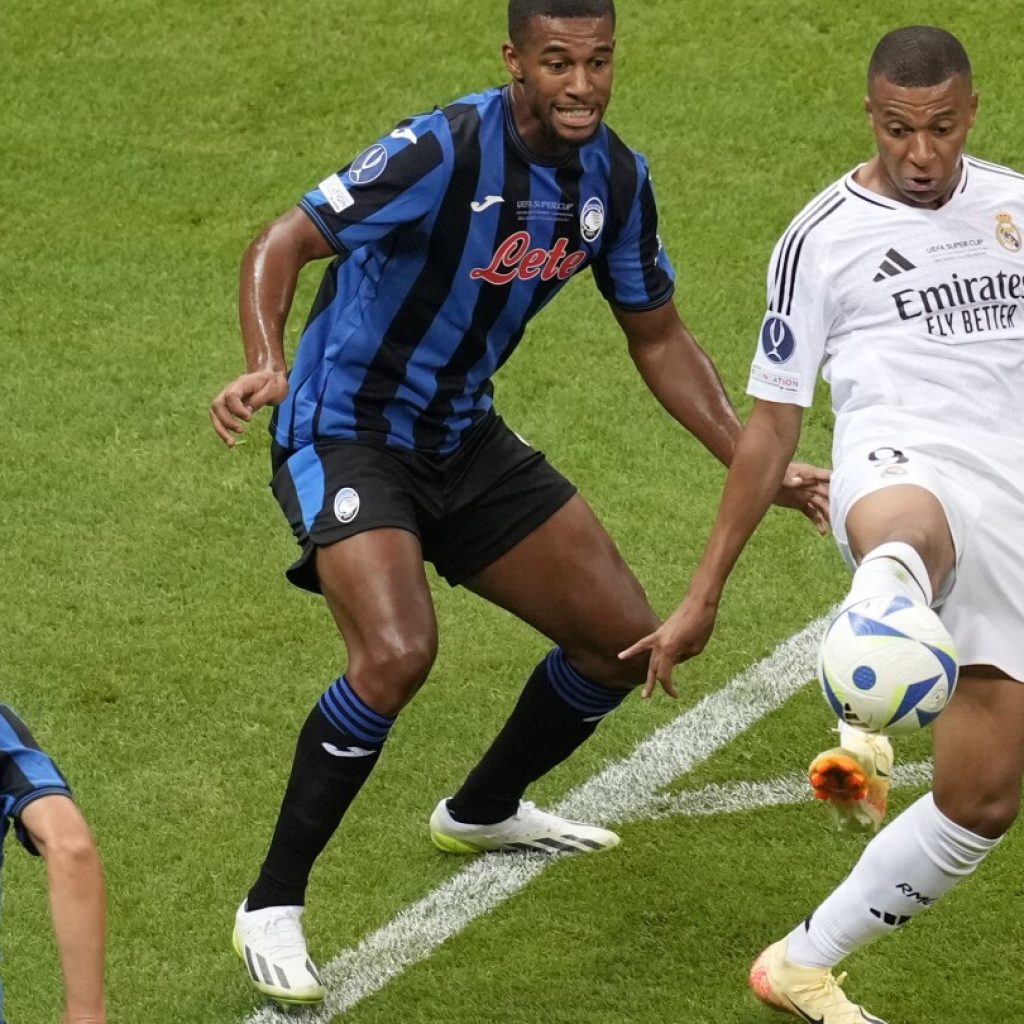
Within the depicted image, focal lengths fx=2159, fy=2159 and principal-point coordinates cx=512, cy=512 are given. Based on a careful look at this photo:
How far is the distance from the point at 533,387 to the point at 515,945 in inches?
118

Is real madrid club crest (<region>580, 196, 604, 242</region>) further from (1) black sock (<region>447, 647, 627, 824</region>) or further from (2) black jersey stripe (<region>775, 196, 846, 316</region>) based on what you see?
(1) black sock (<region>447, 647, 627, 824</region>)

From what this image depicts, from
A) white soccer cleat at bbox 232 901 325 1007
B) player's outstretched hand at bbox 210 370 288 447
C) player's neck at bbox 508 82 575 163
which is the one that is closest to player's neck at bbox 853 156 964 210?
player's neck at bbox 508 82 575 163

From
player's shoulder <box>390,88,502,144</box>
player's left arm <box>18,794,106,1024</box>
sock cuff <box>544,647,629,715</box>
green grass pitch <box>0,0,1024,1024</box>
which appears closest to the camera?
player's left arm <box>18,794,106,1024</box>

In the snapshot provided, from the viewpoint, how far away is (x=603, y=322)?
8117 millimetres

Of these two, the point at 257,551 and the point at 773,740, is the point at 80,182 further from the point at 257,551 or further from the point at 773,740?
the point at 773,740

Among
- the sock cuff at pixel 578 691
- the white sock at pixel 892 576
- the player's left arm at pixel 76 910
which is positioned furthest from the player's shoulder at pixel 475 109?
the player's left arm at pixel 76 910

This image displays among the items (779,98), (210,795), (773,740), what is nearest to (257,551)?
(210,795)

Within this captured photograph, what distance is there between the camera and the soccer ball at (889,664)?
393 centimetres

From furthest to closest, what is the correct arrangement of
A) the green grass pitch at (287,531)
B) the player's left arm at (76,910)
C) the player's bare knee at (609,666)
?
the player's bare knee at (609,666)
the green grass pitch at (287,531)
the player's left arm at (76,910)

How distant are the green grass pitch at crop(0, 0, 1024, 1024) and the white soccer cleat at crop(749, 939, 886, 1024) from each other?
0.54 feet

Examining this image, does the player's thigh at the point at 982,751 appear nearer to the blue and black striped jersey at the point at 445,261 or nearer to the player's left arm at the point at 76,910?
the blue and black striped jersey at the point at 445,261

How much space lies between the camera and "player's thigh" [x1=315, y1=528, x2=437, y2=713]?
4805mm

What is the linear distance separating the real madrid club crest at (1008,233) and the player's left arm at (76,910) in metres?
2.27

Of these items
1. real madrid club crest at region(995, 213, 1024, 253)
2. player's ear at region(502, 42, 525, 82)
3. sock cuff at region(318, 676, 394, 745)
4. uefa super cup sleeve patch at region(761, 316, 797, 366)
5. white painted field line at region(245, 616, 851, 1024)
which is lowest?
white painted field line at region(245, 616, 851, 1024)
